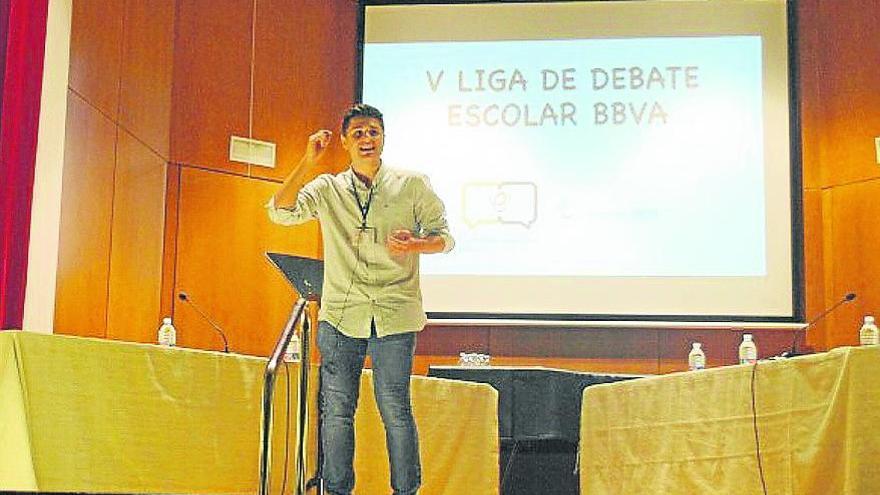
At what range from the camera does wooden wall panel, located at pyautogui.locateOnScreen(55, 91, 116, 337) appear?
5137 millimetres

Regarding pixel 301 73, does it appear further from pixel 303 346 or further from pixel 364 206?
pixel 303 346

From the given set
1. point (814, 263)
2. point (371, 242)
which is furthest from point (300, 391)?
point (814, 263)

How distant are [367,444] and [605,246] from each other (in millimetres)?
3082

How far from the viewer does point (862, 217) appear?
A: 265 inches

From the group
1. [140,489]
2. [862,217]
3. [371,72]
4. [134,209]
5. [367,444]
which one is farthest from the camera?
[371,72]

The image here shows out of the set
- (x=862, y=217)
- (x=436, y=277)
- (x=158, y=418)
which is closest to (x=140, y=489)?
(x=158, y=418)

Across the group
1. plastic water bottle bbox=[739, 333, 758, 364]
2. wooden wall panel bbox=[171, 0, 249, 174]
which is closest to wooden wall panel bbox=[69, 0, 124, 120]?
wooden wall panel bbox=[171, 0, 249, 174]

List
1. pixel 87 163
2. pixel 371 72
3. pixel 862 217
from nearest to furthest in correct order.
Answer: pixel 87 163
pixel 862 217
pixel 371 72

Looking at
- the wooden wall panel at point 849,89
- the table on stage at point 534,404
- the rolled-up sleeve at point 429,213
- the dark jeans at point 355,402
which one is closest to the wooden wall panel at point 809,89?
the wooden wall panel at point 849,89

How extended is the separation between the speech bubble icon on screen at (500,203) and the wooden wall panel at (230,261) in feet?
3.57

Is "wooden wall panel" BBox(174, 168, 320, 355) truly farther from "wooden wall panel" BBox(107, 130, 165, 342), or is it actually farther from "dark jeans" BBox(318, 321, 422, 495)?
"dark jeans" BBox(318, 321, 422, 495)

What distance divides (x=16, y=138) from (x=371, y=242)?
1.69m

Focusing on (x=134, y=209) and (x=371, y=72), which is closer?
(x=134, y=209)

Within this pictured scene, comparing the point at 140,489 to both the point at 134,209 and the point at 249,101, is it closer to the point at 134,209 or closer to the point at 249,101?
the point at 134,209
